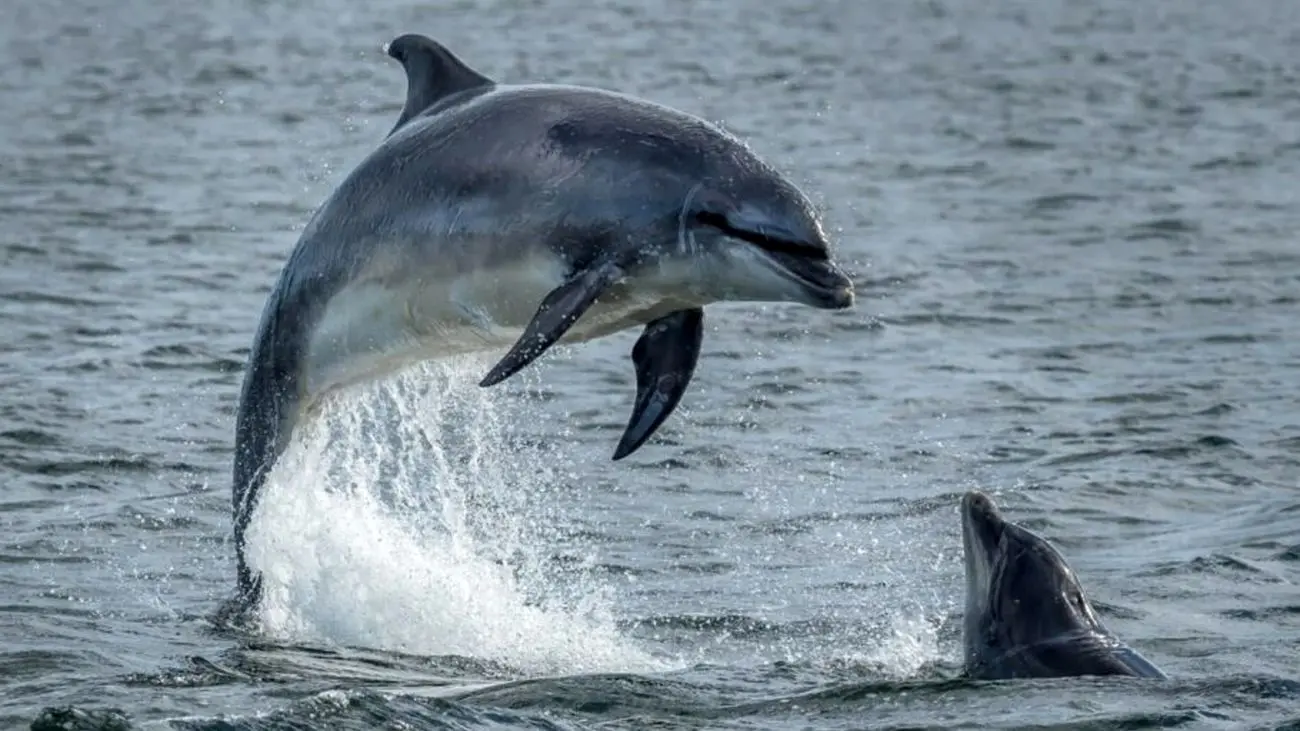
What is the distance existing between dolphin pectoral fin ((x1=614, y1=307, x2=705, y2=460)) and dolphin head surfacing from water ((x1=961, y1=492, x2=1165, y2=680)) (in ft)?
7.06

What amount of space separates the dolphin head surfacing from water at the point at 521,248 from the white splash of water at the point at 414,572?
0.46 m

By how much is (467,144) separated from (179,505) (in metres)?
5.67

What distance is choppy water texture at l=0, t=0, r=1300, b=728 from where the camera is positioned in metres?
12.5

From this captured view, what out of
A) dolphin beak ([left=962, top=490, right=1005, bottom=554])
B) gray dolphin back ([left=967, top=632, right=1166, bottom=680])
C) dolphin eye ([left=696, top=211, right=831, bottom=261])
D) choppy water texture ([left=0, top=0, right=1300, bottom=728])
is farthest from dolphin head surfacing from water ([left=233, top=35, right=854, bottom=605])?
dolphin beak ([left=962, top=490, right=1005, bottom=554])

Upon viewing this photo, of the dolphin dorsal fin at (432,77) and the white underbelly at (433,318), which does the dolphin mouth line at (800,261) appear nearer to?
the white underbelly at (433,318)

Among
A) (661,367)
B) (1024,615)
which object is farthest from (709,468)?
(661,367)

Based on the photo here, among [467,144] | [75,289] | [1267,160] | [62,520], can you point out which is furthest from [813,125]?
[467,144]

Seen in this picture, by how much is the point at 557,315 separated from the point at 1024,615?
118 inches

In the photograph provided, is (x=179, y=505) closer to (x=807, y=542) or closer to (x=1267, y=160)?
(x=807, y=542)

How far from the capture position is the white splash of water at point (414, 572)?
Answer: 13547mm

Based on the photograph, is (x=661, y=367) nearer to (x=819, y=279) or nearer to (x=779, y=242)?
(x=779, y=242)

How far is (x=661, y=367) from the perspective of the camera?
Answer: 456 inches

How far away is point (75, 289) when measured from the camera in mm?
25125

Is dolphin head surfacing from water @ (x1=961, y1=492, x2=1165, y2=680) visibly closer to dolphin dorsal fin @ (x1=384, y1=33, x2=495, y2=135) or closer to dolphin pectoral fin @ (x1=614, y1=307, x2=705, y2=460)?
dolphin pectoral fin @ (x1=614, y1=307, x2=705, y2=460)
